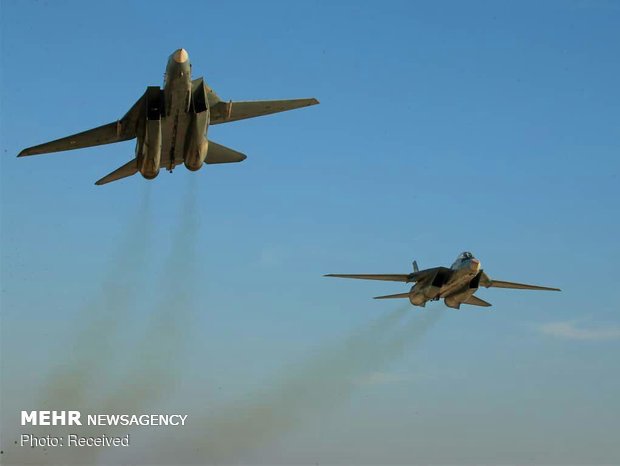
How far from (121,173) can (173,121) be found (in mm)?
6705

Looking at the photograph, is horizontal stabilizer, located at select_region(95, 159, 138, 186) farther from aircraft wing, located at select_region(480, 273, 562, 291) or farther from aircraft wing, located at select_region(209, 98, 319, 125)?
aircraft wing, located at select_region(480, 273, 562, 291)

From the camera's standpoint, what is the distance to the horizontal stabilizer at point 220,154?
175 ft

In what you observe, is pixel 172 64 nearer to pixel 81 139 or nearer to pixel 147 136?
pixel 147 136

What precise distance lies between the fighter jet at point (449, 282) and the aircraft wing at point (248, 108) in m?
14.0

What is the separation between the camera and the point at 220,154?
5344 centimetres

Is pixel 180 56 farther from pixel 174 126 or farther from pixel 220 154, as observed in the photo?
pixel 220 154

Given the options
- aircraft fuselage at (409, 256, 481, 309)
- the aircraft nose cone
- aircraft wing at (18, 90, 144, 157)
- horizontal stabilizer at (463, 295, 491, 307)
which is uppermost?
the aircraft nose cone

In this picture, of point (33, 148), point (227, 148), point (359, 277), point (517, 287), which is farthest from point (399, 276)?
point (33, 148)

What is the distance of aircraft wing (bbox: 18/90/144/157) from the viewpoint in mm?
49531

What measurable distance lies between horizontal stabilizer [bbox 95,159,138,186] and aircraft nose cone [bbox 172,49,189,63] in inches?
326

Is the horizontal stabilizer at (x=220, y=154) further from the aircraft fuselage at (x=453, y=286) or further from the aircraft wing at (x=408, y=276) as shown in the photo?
the aircraft fuselage at (x=453, y=286)

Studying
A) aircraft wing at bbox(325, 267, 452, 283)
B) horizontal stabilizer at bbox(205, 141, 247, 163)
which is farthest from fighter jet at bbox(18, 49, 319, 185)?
aircraft wing at bbox(325, 267, 452, 283)

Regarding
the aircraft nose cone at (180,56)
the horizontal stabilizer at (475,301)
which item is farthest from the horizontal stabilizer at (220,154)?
the horizontal stabilizer at (475,301)

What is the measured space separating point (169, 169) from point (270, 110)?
6279mm
